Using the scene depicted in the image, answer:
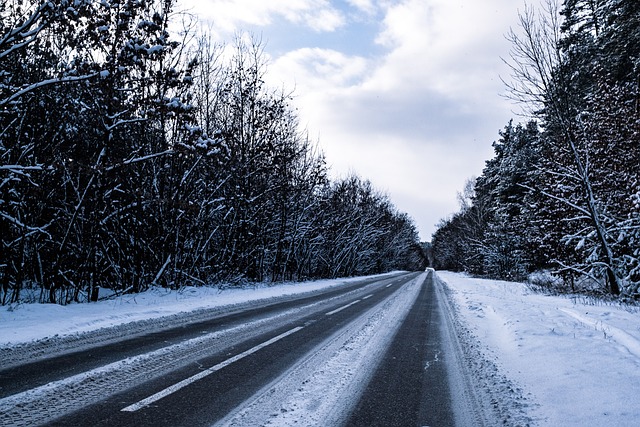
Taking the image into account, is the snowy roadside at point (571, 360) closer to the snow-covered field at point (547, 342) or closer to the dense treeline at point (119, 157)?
the snow-covered field at point (547, 342)

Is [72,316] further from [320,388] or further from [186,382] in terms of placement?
[320,388]

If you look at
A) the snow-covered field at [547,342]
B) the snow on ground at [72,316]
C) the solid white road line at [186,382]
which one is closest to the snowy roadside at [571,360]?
the snow-covered field at [547,342]

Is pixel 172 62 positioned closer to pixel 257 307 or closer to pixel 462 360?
pixel 257 307

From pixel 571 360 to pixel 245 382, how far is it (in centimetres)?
410

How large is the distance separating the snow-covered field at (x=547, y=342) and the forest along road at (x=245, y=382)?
0.66 metres

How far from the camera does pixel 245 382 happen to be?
12.8ft

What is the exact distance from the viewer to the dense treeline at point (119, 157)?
8820 mm

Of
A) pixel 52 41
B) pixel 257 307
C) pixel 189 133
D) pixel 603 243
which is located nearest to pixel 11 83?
pixel 52 41

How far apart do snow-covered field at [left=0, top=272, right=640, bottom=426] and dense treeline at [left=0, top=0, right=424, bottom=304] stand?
1.89m

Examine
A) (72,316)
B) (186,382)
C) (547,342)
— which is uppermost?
(72,316)

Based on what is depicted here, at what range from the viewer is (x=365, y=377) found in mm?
4246

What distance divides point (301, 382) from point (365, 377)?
78 centimetres

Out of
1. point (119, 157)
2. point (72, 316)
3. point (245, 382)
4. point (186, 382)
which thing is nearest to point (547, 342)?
point (245, 382)

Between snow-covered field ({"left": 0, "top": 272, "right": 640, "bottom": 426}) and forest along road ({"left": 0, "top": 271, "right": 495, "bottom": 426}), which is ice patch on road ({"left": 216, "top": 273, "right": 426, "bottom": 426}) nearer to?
forest along road ({"left": 0, "top": 271, "right": 495, "bottom": 426})
